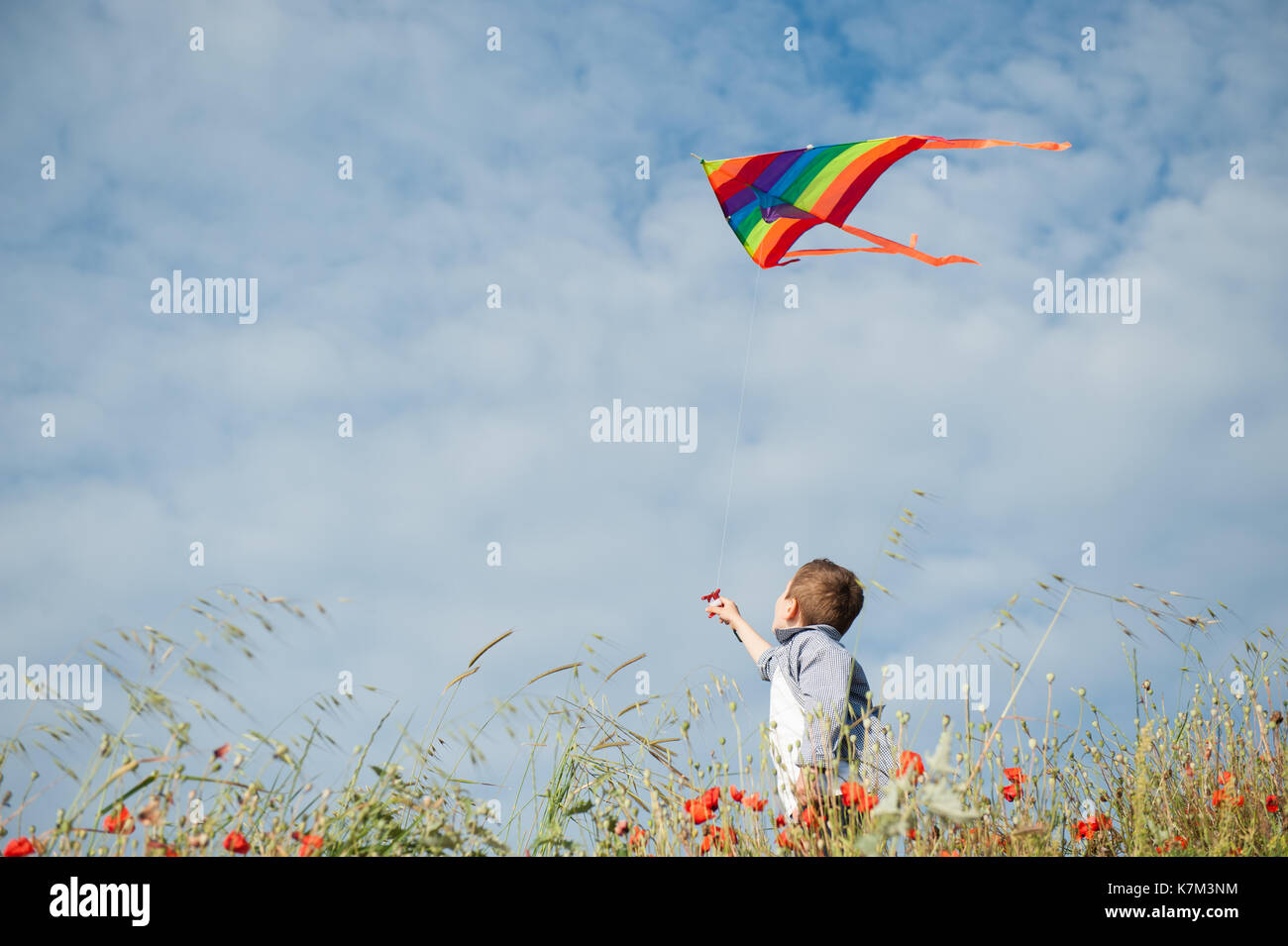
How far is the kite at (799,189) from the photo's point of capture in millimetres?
5348

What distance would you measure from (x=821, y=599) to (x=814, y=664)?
1.41ft

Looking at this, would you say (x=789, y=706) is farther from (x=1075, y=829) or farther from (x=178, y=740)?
(x=178, y=740)

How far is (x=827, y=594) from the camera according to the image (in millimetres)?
3865

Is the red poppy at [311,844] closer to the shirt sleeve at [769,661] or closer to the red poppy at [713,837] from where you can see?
the red poppy at [713,837]

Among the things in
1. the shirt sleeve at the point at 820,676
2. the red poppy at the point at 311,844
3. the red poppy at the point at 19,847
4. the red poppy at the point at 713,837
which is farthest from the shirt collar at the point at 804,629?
the red poppy at the point at 19,847

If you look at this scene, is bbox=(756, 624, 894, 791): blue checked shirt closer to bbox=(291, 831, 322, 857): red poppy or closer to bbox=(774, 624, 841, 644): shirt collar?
bbox=(774, 624, 841, 644): shirt collar

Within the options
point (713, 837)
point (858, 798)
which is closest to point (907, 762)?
point (858, 798)

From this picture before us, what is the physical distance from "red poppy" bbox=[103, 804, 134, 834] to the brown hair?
2.77m

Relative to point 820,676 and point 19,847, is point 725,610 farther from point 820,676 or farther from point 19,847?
point 19,847

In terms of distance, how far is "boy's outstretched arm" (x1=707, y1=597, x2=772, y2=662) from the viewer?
4020 millimetres

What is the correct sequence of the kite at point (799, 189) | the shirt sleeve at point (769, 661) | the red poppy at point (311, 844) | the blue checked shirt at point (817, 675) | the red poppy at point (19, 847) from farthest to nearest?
the kite at point (799, 189), the shirt sleeve at point (769, 661), the blue checked shirt at point (817, 675), the red poppy at point (311, 844), the red poppy at point (19, 847)
